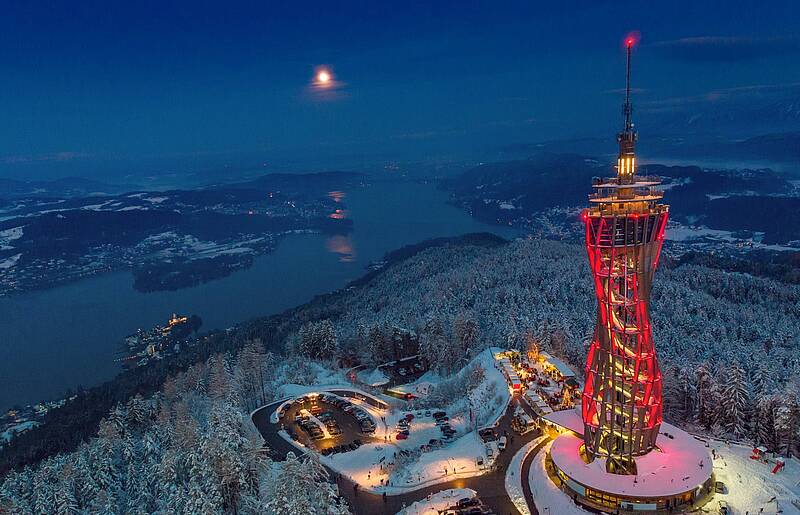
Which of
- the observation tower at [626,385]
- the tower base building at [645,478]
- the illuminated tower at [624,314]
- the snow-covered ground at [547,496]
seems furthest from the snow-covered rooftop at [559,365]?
the illuminated tower at [624,314]

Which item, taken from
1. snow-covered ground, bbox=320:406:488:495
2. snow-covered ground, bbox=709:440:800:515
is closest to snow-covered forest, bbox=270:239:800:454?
snow-covered ground, bbox=709:440:800:515

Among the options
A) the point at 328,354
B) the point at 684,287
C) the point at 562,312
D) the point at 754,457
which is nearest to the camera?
the point at 754,457

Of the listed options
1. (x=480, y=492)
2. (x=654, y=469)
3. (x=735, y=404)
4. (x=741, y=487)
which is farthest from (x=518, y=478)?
(x=735, y=404)

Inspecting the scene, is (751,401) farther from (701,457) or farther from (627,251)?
(627,251)

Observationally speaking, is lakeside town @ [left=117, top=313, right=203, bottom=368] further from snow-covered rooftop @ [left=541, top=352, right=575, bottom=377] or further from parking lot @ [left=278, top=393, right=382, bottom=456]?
snow-covered rooftop @ [left=541, top=352, right=575, bottom=377]

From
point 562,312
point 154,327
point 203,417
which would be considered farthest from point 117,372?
point 562,312

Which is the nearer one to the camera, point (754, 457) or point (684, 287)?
point (754, 457)

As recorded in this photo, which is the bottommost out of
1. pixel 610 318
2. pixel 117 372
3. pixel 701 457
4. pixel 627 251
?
pixel 117 372

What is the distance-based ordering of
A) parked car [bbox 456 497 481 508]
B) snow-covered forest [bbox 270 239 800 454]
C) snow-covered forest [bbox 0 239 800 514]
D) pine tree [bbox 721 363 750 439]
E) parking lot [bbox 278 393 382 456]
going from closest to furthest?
parked car [bbox 456 497 481 508], snow-covered forest [bbox 0 239 800 514], pine tree [bbox 721 363 750 439], parking lot [bbox 278 393 382 456], snow-covered forest [bbox 270 239 800 454]

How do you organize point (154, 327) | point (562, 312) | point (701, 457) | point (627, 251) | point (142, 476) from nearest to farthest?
1. point (627, 251)
2. point (701, 457)
3. point (142, 476)
4. point (562, 312)
5. point (154, 327)
